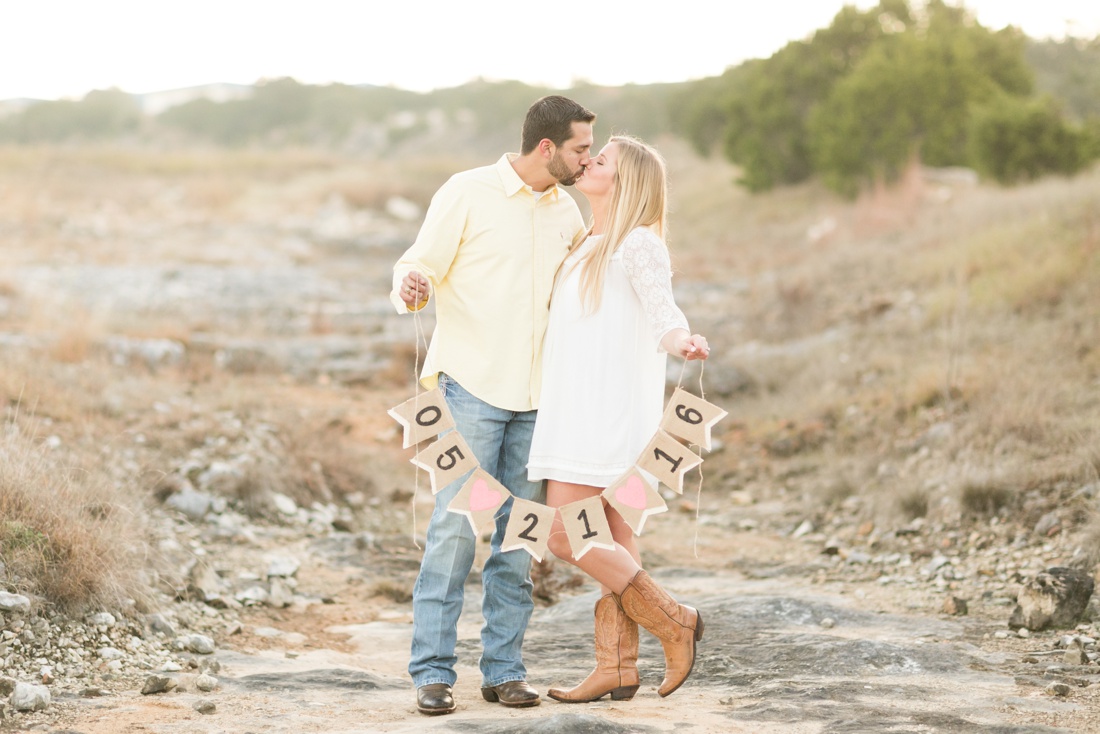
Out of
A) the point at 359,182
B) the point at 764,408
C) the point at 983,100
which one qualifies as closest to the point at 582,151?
the point at 764,408

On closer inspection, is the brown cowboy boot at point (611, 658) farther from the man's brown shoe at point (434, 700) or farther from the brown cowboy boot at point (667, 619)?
the man's brown shoe at point (434, 700)

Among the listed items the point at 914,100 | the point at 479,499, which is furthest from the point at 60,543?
the point at 914,100

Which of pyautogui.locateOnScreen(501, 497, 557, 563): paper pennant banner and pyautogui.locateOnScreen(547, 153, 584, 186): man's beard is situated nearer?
pyautogui.locateOnScreen(501, 497, 557, 563): paper pennant banner

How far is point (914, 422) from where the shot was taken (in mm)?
8023

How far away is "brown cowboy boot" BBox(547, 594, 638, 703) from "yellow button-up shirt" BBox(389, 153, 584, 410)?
0.77 m

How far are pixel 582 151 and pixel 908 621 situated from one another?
2.75 meters

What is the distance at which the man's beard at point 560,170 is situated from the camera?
148 inches

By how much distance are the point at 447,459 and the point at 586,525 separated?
52 cm

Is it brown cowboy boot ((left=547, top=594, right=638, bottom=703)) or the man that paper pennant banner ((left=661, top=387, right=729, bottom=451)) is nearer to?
the man

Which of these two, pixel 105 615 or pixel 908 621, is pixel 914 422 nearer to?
pixel 908 621

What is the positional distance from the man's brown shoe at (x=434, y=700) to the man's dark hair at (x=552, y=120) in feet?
6.10

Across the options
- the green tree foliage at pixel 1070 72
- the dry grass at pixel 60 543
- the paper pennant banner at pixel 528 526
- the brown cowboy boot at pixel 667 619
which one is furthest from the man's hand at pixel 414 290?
the green tree foliage at pixel 1070 72

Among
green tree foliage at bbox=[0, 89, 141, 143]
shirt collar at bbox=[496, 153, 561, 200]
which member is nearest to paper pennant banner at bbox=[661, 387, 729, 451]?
shirt collar at bbox=[496, 153, 561, 200]

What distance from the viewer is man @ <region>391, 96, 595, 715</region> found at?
3.77 metres
